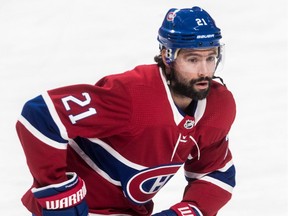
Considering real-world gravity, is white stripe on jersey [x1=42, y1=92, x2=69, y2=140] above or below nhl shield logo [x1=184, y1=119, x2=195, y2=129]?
above

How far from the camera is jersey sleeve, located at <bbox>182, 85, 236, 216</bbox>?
124 inches

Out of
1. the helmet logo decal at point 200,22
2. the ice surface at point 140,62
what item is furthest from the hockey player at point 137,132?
the ice surface at point 140,62

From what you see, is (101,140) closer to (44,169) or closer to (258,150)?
(44,169)

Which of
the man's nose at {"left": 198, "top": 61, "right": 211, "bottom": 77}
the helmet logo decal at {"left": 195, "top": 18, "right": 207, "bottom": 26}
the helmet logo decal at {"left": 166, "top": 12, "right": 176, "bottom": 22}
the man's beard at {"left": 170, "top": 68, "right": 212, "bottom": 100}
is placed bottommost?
the man's beard at {"left": 170, "top": 68, "right": 212, "bottom": 100}

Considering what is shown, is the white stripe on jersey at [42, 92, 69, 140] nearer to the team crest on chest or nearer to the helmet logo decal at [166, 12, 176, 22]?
the team crest on chest

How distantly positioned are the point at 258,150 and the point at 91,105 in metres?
1.58

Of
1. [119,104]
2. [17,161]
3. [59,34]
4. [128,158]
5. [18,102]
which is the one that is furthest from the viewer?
[59,34]

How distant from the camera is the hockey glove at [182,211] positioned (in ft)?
10.4

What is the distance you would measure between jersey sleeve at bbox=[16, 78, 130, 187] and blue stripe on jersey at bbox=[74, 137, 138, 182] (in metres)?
0.19

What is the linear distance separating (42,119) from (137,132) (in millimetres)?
339

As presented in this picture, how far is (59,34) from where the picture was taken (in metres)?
5.41

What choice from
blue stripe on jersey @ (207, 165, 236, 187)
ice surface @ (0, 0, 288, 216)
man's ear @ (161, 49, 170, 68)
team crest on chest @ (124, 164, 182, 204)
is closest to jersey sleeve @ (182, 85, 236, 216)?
blue stripe on jersey @ (207, 165, 236, 187)

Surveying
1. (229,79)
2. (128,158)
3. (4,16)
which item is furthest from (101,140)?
(4,16)

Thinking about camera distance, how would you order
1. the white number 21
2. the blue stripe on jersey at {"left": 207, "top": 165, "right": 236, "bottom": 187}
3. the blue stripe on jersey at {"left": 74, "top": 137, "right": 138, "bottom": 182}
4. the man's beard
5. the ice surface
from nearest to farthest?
the white number 21, the man's beard, the blue stripe on jersey at {"left": 74, "top": 137, "right": 138, "bottom": 182}, the blue stripe on jersey at {"left": 207, "top": 165, "right": 236, "bottom": 187}, the ice surface
